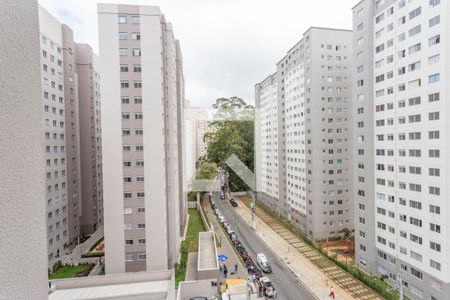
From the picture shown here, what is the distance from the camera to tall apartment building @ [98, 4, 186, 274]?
38.8ft

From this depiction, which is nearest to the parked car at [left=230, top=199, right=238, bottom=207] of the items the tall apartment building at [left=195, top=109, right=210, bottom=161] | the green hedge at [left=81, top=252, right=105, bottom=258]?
the tall apartment building at [left=195, top=109, right=210, bottom=161]

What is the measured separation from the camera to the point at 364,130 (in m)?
14.1

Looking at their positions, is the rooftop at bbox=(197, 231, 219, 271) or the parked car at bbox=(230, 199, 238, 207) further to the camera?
the parked car at bbox=(230, 199, 238, 207)

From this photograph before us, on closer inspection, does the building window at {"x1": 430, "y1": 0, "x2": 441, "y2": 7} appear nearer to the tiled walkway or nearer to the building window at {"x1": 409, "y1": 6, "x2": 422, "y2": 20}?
the building window at {"x1": 409, "y1": 6, "x2": 422, "y2": 20}

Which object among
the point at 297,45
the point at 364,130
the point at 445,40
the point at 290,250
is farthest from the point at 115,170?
the point at 297,45

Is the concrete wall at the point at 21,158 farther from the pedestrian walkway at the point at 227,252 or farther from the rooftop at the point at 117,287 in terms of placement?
the pedestrian walkway at the point at 227,252

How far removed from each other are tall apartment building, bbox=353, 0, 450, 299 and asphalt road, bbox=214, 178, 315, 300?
4.22 meters

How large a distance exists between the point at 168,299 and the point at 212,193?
20428 millimetres

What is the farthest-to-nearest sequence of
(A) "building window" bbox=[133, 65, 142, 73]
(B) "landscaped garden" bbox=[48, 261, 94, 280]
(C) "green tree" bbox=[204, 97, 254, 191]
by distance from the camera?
(C) "green tree" bbox=[204, 97, 254, 191] < (B) "landscaped garden" bbox=[48, 261, 94, 280] < (A) "building window" bbox=[133, 65, 142, 73]

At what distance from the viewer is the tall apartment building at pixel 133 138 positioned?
38.8 feet

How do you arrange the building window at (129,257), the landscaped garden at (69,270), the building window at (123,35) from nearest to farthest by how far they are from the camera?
the building window at (123,35) < the building window at (129,257) < the landscaped garden at (69,270)

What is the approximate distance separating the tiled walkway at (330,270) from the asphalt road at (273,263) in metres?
1.88

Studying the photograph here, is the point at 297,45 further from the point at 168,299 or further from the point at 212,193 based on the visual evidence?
the point at 168,299

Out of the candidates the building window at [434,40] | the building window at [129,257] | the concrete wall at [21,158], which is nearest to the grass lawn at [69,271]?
the building window at [129,257]
